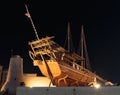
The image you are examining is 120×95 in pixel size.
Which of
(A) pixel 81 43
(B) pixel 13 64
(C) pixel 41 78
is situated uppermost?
(A) pixel 81 43

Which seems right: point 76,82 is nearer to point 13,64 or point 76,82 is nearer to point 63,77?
point 63,77

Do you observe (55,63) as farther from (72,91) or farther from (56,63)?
(72,91)

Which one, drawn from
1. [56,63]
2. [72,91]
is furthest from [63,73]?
[72,91]

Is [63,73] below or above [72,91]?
above

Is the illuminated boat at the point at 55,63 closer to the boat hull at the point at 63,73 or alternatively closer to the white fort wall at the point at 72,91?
the boat hull at the point at 63,73

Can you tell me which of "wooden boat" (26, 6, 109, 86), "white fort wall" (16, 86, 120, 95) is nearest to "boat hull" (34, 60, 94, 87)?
"wooden boat" (26, 6, 109, 86)

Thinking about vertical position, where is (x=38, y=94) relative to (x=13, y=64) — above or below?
below

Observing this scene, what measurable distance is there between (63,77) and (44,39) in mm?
3767

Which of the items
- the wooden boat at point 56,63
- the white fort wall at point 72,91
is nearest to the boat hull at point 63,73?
the wooden boat at point 56,63

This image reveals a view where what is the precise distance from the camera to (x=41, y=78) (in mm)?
25266

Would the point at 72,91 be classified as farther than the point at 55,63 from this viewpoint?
No

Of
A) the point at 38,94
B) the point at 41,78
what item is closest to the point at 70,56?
the point at 41,78

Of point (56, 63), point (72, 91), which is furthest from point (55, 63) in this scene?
point (72, 91)

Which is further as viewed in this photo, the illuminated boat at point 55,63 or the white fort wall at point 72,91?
the illuminated boat at point 55,63
